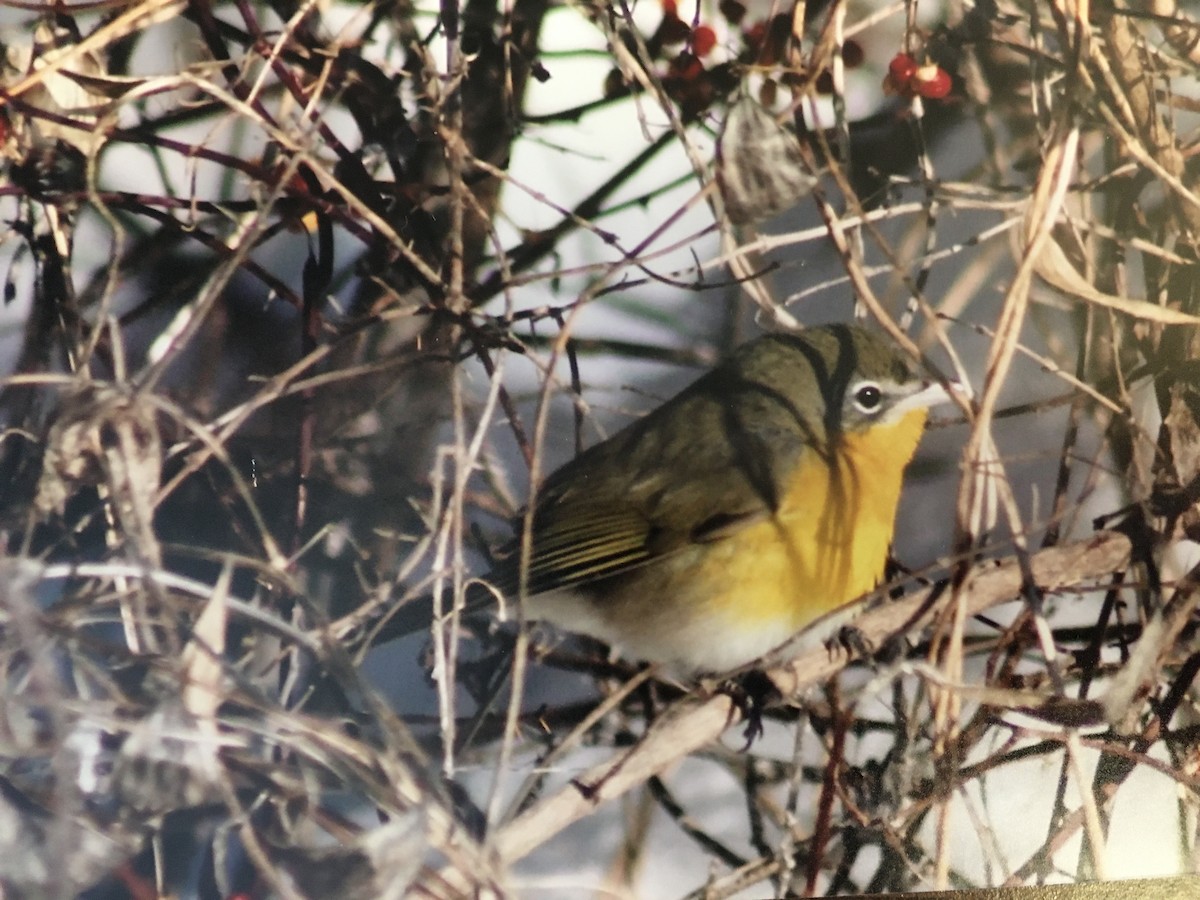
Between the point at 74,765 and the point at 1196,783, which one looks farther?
the point at 1196,783

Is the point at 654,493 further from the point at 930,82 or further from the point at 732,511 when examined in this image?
the point at 930,82

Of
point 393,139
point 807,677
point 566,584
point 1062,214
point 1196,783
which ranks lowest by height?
point 1196,783

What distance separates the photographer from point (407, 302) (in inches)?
49.7

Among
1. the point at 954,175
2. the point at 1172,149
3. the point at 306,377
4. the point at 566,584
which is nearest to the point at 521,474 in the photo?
the point at 566,584

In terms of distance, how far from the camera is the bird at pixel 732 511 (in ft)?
4.36

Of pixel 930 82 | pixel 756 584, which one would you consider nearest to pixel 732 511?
pixel 756 584

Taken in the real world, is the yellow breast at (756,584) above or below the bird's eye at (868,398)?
below

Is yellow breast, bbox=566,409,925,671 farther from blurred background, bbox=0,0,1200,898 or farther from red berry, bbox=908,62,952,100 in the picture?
red berry, bbox=908,62,952,100

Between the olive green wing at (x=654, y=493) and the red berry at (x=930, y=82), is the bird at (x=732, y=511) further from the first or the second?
the red berry at (x=930, y=82)

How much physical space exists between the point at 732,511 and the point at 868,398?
23 cm

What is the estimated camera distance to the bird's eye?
1.42 meters

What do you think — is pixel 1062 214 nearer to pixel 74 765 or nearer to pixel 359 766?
pixel 359 766

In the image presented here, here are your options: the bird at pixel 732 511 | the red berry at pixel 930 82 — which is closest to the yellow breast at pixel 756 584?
the bird at pixel 732 511

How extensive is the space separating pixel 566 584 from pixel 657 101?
1.86 feet
